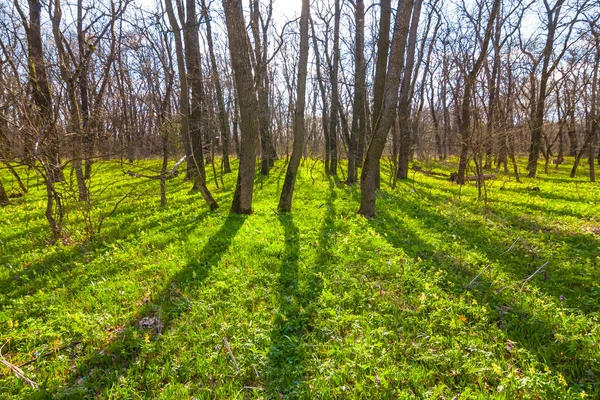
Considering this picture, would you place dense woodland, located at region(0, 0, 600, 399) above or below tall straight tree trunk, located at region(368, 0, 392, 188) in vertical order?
below

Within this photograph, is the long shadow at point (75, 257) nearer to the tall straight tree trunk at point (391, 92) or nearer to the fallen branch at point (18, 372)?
the fallen branch at point (18, 372)

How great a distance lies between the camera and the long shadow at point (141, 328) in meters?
2.80

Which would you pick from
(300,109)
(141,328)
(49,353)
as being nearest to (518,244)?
(300,109)

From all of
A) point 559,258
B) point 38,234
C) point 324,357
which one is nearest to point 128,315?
point 324,357

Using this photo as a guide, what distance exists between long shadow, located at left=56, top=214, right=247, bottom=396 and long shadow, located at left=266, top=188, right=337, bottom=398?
124cm

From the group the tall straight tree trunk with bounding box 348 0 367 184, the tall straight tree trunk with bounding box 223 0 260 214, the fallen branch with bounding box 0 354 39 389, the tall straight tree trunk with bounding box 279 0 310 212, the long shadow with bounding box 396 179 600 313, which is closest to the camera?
the fallen branch with bounding box 0 354 39 389

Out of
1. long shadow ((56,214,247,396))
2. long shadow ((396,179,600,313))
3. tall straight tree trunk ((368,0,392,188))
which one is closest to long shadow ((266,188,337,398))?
long shadow ((56,214,247,396))

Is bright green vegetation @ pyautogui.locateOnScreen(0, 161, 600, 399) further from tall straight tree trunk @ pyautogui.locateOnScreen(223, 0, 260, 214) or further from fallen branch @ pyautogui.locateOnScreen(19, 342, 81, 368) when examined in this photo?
tall straight tree trunk @ pyautogui.locateOnScreen(223, 0, 260, 214)

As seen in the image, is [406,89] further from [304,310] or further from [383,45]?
[304,310]

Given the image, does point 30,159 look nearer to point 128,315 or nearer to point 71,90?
point 71,90

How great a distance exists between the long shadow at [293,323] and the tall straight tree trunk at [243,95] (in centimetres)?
244

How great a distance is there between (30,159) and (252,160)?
427 cm

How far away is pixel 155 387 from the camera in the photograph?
273 centimetres

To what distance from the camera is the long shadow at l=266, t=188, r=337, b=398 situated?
2.79m
